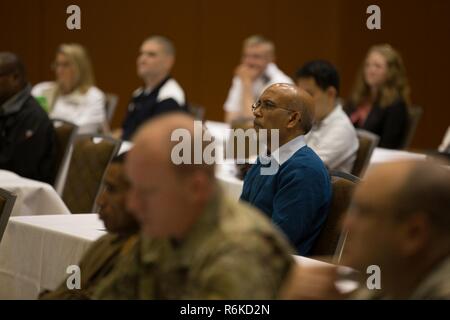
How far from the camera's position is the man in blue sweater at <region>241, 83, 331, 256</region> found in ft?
12.5

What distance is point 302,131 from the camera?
4.02 metres

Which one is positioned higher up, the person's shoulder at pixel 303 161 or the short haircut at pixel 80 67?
the person's shoulder at pixel 303 161

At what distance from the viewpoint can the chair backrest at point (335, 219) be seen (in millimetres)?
3822

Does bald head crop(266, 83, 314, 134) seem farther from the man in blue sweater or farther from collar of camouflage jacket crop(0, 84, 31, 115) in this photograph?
collar of camouflage jacket crop(0, 84, 31, 115)

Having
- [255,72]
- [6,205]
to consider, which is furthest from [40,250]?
[255,72]

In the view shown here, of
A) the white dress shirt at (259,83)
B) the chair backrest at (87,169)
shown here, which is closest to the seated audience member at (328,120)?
the chair backrest at (87,169)

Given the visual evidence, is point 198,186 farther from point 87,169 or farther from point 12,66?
point 12,66

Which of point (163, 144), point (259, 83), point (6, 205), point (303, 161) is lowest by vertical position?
point (259, 83)

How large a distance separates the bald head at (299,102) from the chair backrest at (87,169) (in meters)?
1.42

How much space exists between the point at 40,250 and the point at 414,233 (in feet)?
7.38

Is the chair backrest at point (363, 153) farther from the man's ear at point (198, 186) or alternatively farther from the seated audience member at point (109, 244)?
the man's ear at point (198, 186)

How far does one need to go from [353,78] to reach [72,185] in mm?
5706

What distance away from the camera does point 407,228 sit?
1.88m
